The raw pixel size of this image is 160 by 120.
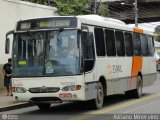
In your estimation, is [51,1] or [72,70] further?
[51,1]

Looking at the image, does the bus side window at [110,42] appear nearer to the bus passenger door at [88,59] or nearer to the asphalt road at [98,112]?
the bus passenger door at [88,59]

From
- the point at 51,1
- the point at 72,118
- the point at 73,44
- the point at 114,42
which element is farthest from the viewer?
the point at 51,1

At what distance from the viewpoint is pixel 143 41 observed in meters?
23.5

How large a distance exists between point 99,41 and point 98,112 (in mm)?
2542

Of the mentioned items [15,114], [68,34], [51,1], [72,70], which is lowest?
[15,114]

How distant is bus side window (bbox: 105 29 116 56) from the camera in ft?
61.5

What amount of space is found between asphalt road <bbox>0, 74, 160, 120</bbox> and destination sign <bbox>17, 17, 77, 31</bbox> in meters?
2.69

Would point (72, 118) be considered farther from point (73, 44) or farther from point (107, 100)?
point (107, 100)

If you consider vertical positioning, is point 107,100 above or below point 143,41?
below

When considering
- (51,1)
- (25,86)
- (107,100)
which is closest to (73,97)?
(25,86)

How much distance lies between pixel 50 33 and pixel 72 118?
285 centimetres

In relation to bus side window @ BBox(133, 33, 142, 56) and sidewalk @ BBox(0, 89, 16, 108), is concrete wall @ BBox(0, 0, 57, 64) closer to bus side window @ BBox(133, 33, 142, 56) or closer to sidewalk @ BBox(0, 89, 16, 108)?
sidewalk @ BBox(0, 89, 16, 108)

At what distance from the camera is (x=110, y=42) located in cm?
1903

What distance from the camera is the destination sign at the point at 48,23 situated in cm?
1642
